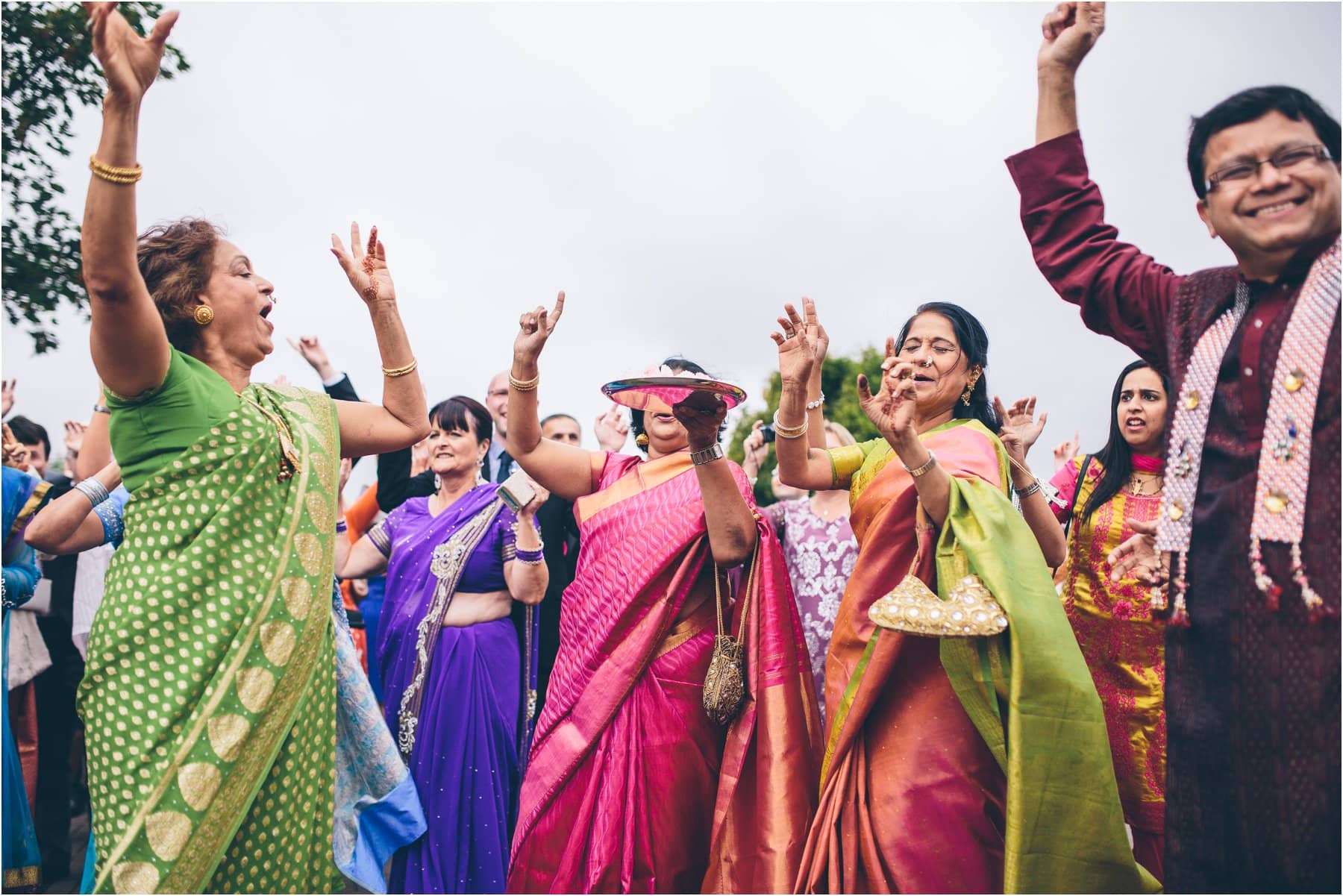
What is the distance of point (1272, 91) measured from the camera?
1874mm

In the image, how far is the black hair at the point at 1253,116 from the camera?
6.01ft

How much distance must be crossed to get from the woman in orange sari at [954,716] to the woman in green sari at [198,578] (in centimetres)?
149

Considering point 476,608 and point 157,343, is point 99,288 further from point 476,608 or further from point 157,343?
point 476,608

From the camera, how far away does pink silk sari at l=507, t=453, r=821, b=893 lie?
3.21 metres

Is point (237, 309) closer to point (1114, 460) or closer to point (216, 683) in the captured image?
point (216, 683)

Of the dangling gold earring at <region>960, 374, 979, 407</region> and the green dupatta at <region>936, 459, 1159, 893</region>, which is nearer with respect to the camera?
the green dupatta at <region>936, 459, 1159, 893</region>

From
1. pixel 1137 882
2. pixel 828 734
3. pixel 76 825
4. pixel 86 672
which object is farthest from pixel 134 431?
pixel 76 825

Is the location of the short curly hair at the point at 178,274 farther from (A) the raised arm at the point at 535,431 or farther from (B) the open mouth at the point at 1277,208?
(B) the open mouth at the point at 1277,208

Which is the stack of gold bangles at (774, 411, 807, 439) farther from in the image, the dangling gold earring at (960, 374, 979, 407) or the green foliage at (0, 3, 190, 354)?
the green foliage at (0, 3, 190, 354)

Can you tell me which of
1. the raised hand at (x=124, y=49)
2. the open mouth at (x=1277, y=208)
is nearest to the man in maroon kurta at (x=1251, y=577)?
the open mouth at (x=1277, y=208)

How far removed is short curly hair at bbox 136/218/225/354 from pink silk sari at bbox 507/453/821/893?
5.57ft

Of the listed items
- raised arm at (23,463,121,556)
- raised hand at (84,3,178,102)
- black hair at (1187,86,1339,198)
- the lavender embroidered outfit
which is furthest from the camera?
the lavender embroidered outfit

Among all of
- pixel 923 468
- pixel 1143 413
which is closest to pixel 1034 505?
pixel 923 468

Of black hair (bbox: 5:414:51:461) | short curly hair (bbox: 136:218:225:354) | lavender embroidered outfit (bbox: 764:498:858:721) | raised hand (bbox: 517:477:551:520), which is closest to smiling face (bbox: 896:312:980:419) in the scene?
raised hand (bbox: 517:477:551:520)
